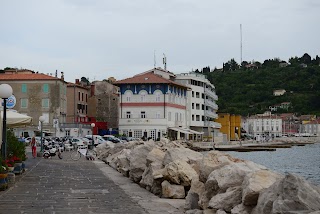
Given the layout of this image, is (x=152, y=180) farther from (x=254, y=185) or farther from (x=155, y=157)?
(x=254, y=185)

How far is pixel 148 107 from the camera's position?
278ft

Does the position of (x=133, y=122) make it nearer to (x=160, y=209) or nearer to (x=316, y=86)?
(x=160, y=209)

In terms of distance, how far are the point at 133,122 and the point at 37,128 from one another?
1597 cm

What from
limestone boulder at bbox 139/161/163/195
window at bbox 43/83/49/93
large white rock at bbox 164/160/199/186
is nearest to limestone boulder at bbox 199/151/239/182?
large white rock at bbox 164/160/199/186

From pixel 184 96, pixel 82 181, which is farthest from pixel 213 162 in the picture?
pixel 184 96

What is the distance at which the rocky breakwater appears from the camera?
7410 millimetres

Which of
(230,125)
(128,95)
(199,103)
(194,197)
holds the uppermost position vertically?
(128,95)

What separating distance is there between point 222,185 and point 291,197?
3051 millimetres

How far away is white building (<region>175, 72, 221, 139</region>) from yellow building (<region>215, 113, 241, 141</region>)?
13565 mm

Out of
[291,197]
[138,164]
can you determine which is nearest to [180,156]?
[138,164]

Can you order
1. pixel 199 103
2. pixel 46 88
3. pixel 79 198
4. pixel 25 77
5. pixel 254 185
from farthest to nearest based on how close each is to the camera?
pixel 199 103 < pixel 25 77 < pixel 46 88 < pixel 79 198 < pixel 254 185

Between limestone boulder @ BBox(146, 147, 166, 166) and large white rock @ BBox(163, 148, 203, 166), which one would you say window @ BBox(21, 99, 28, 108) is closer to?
limestone boulder @ BBox(146, 147, 166, 166)

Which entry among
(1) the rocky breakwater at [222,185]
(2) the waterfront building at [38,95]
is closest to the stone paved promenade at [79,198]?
(1) the rocky breakwater at [222,185]

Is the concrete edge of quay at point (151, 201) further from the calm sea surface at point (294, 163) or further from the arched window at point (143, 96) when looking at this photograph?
the arched window at point (143, 96)
